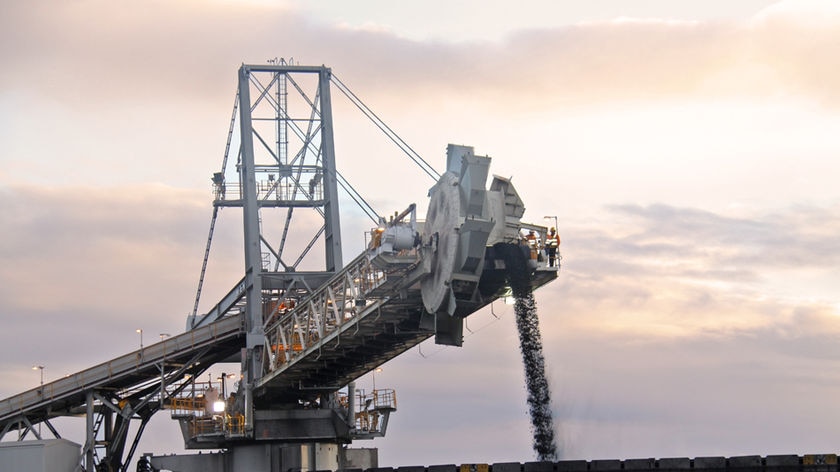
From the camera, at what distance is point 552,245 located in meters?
56.0

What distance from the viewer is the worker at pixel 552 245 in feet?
183

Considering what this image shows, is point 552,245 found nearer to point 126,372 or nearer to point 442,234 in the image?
point 442,234

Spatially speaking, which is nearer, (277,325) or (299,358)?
(299,358)

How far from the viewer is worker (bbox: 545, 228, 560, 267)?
5588 cm

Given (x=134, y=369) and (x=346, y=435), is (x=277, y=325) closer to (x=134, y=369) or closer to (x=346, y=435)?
(x=346, y=435)

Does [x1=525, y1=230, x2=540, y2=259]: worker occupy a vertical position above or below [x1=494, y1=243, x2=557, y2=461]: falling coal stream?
above

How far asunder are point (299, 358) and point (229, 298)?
43.7 ft

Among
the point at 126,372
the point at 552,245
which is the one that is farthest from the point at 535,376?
the point at 126,372

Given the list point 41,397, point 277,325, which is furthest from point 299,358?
point 41,397

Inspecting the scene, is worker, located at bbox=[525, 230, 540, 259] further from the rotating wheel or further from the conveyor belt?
the conveyor belt

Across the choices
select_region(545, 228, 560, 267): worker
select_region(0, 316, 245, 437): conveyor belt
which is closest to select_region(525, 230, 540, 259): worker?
select_region(545, 228, 560, 267): worker

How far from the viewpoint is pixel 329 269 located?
7938cm

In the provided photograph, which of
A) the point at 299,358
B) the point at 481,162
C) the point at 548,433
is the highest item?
the point at 481,162

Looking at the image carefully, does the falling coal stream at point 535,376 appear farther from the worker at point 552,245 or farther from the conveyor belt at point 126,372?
the conveyor belt at point 126,372
